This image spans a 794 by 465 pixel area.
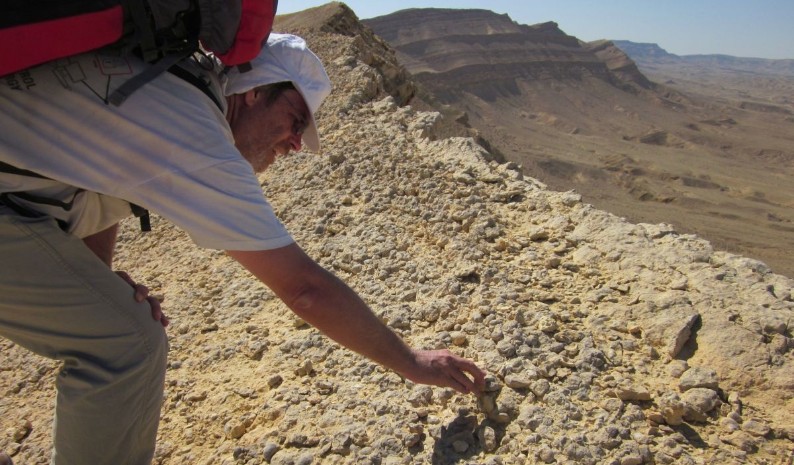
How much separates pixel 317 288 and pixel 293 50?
0.72 metres

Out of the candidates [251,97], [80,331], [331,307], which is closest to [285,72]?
[251,97]

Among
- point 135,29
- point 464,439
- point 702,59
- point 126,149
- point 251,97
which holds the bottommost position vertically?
point 464,439

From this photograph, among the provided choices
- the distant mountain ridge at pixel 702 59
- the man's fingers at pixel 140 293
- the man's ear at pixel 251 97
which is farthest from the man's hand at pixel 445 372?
the distant mountain ridge at pixel 702 59

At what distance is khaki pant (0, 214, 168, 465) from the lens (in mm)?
1413

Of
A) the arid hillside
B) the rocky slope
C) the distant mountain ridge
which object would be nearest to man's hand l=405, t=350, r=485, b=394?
the rocky slope

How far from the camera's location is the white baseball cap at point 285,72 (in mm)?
1664

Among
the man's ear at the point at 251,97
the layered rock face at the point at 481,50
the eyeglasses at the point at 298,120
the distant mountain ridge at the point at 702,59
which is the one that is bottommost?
the eyeglasses at the point at 298,120

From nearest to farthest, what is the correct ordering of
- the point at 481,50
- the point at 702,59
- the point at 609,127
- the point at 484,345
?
the point at 484,345 → the point at 609,127 → the point at 481,50 → the point at 702,59

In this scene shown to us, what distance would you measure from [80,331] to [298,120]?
32.0 inches

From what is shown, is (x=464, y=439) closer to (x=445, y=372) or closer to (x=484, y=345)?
(x=445, y=372)

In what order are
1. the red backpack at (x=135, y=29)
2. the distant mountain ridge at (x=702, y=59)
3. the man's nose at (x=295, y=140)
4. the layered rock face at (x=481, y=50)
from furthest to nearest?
1. the distant mountain ridge at (x=702, y=59)
2. the layered rock face at (x=481, y=50)
3. the man's nose at (x=295, y=140)
4. the red backpack at (x=135, y=29)

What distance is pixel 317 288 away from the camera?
145cm

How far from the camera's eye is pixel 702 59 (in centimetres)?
17025

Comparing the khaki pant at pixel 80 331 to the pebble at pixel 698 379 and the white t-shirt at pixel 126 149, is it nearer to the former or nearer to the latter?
the white t-shirt at pixel 126 149
